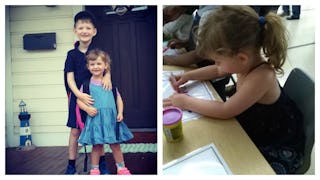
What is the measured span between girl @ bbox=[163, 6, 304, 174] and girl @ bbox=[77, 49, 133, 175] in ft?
0.50

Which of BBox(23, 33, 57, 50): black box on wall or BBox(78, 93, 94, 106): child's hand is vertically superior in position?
BBox(23, 33, 57, 50): black box on wall

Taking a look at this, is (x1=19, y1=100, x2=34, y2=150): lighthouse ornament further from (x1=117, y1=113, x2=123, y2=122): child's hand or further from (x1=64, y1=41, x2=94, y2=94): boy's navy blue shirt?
(x1=117, y1=113, x2=123, y2=122): child's hand

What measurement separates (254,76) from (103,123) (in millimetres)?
456

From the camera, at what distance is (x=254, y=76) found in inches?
36.2

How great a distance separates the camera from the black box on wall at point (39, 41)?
3.18 feet

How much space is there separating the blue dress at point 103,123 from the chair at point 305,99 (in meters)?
0.50

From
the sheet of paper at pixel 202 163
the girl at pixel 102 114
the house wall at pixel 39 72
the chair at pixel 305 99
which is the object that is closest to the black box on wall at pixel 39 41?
the house wall at pixel 39 72

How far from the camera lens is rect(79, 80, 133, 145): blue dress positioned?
3.15ft

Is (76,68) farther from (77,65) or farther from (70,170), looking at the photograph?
(70,170)

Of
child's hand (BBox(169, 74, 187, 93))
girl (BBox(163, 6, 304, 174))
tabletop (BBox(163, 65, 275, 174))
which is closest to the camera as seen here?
tabletop (BBox(163, 65, 275, 174))

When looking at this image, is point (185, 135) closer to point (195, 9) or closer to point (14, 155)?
point (195, 9)

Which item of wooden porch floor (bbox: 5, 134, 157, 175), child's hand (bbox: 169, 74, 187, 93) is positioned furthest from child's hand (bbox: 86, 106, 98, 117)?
child's hand (bbox: 169, 74, 187, 93)

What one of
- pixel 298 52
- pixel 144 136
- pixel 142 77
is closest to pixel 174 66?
pixel 142 77

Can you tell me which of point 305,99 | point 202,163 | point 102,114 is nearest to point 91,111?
point 102,114
